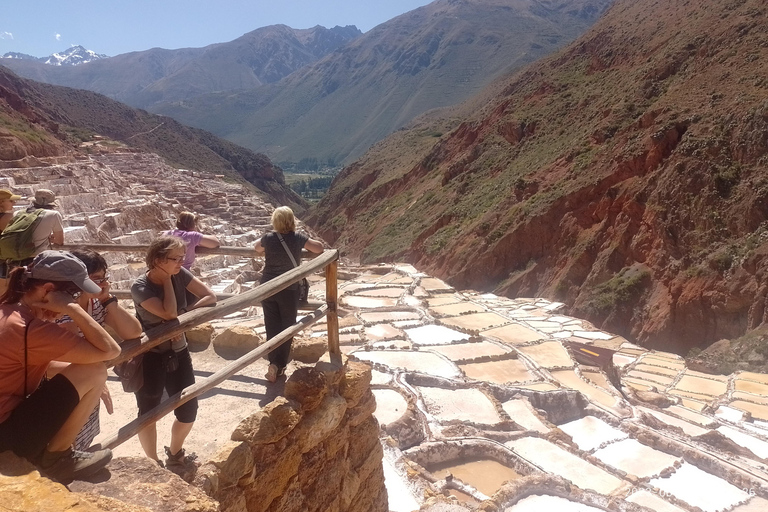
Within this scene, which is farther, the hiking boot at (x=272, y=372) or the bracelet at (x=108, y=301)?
the hiking boot at (x=272, y=372)

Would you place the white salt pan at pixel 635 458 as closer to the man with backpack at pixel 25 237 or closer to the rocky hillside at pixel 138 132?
the man with backpack at pixel 25 237

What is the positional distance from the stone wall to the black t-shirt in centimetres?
83

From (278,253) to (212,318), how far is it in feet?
4.63

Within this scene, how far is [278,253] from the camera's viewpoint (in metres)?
3.90

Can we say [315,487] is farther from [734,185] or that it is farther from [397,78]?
[397,78]

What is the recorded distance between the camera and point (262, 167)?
245 feet

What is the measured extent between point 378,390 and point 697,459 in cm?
551

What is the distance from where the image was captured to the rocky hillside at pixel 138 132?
53.0m

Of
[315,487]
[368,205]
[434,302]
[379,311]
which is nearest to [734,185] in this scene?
[434,302]

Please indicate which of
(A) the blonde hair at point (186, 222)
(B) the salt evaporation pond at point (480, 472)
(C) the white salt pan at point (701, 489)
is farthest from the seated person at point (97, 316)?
(C) the white salt pan at point (701, 489)

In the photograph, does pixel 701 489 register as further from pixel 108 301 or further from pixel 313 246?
pixel 108 301

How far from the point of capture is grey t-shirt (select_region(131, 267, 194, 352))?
266cm

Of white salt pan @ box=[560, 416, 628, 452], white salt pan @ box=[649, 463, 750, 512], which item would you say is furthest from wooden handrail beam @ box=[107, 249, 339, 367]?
white salt pan @ box=[649, 463, 750, 512]

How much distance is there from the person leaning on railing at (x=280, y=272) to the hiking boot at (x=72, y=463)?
1.83 meters
